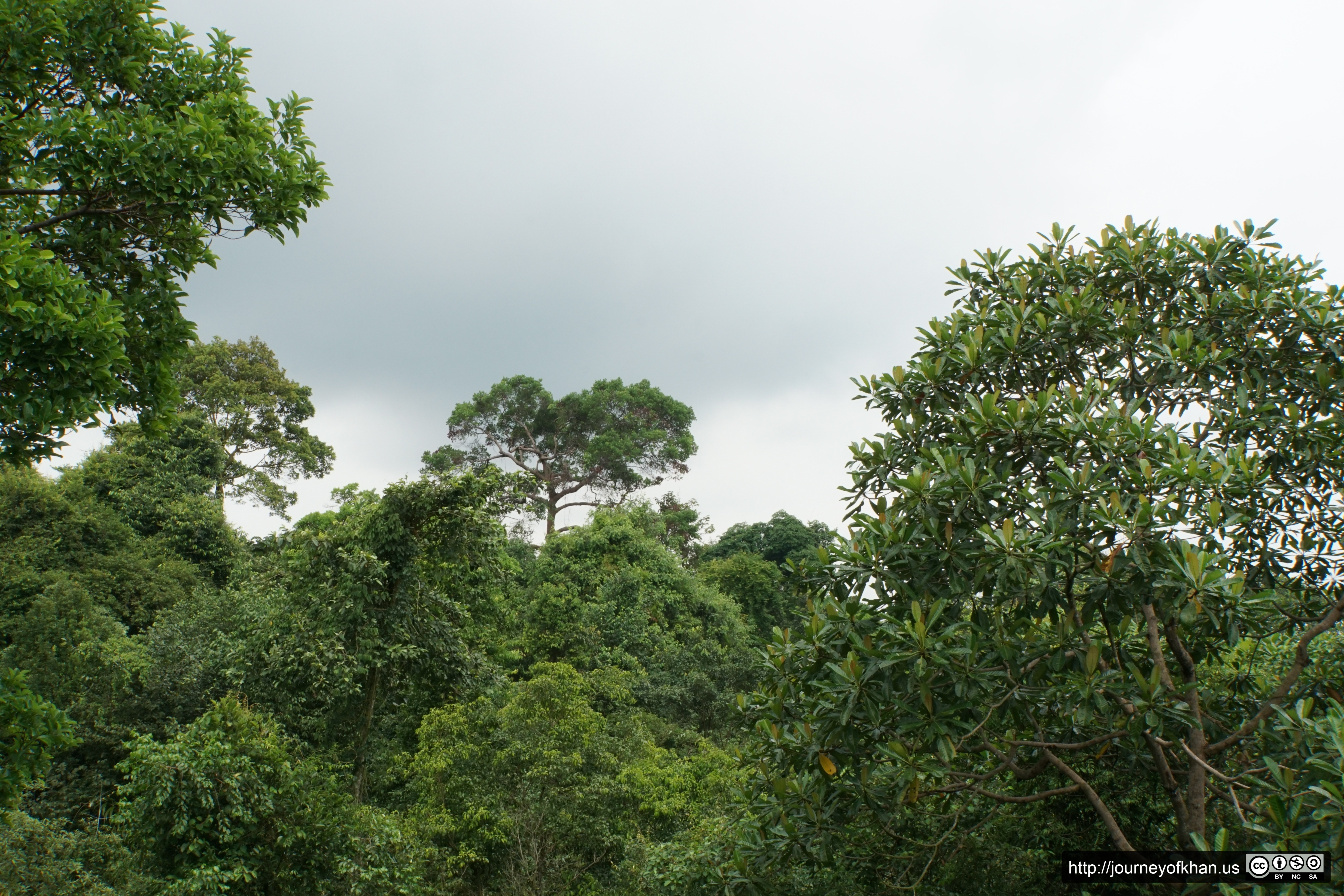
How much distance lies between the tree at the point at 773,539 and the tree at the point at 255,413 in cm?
1371

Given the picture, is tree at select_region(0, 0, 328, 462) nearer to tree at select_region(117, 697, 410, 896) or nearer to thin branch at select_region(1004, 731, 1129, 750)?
thin branch at select_region(1004, 731, 1129, 750)

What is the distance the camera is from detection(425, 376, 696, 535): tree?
88.6 feet

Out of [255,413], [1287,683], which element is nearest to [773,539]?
[255,413]

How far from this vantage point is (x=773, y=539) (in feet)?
95.8

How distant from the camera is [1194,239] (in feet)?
14.2

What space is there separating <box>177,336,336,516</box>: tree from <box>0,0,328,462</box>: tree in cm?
1923

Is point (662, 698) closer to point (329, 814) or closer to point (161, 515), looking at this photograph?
point (329, 814)

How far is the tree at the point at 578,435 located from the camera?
1064 inches

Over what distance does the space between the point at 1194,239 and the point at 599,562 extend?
16.4 metres

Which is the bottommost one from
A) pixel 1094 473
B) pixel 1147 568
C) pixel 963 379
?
pixel 1147 568

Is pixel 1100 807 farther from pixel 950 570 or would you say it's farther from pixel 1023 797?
pixel 950 570

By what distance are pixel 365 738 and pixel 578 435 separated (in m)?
18.3

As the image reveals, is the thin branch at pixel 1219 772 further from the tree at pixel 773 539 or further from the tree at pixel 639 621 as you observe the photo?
the tree at pixel 773 539

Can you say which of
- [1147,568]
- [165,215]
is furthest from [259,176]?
[1147,568]
